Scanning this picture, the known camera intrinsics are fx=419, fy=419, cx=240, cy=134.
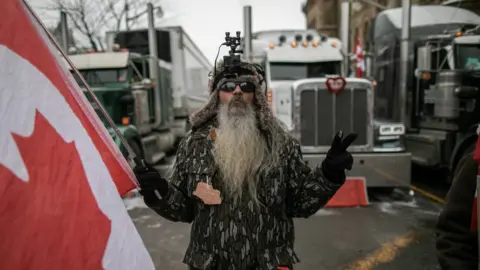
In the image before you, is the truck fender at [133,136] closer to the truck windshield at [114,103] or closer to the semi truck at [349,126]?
the truck windshield at [114,103]

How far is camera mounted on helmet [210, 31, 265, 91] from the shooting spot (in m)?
2.27

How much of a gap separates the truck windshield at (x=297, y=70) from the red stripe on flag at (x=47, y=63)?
6683 mm

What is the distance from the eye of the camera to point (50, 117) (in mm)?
1635

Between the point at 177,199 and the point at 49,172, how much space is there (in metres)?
0.69

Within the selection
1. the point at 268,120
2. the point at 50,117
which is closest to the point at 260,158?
the point at 268,120

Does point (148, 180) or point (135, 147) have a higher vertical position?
point (148, 180)

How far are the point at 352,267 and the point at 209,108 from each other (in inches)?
119

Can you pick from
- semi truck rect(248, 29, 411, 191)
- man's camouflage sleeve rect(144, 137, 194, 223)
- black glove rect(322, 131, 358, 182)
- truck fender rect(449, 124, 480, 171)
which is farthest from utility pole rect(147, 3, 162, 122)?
black glove rect(322, 131, 358, 182)

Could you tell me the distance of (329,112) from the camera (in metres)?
7.18

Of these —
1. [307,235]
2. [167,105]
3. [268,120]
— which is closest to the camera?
[268,120]

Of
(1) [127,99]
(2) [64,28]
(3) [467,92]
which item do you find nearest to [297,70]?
(3) [467,92]

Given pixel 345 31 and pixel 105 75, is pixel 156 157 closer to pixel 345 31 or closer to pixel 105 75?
pixel 105 75

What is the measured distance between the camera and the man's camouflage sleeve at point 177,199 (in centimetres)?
203

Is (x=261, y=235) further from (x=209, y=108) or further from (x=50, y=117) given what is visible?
(x=50, y=117)
